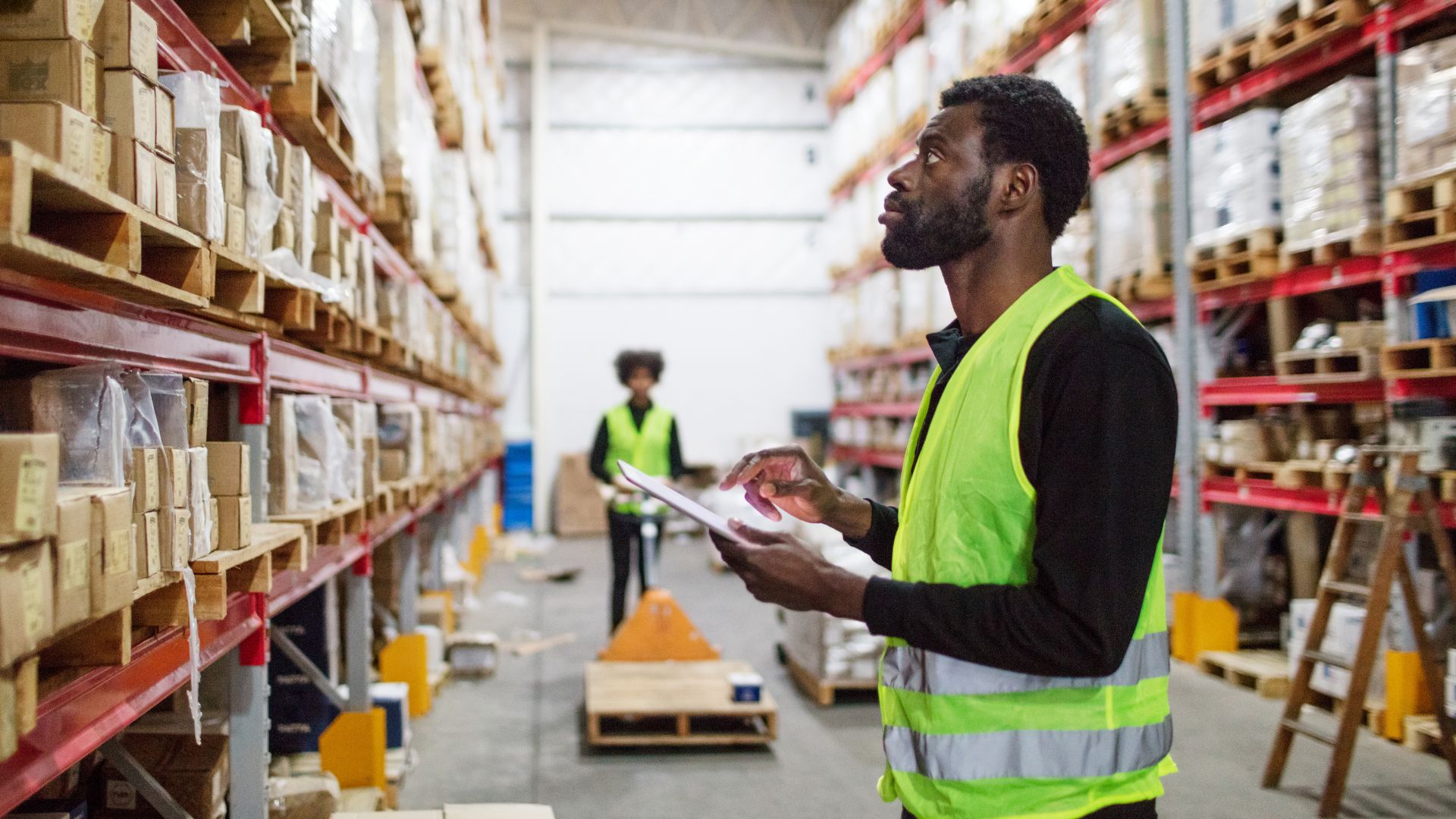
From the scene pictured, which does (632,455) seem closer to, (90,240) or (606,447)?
(606,447)

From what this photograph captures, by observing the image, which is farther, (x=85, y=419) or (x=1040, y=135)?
(x=85, y=419)

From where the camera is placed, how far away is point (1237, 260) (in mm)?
6312

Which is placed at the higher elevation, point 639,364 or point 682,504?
point 639,364

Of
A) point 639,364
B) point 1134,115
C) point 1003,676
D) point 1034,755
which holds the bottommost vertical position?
point 1034,755

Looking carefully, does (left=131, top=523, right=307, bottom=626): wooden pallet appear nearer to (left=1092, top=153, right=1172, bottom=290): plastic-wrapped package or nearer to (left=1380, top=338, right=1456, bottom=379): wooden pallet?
(left=1380, top=338, right=1456, bottom=379): wooden pallet

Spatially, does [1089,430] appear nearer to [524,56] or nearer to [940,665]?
[940,665]

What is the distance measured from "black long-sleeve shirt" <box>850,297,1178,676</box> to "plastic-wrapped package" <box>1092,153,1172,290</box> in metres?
6.06

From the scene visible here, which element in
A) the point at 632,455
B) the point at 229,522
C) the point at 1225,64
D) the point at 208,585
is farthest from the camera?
the point at 632,455

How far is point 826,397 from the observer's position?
17109mm

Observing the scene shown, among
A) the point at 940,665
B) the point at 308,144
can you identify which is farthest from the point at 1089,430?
the point at 308,144

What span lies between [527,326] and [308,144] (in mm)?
12826

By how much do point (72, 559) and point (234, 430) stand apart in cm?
162

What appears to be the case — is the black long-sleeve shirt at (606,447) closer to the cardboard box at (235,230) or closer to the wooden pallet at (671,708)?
the wooden pallet at (671,708)

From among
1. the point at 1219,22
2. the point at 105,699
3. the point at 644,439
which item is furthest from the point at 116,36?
the point at 1219,22
